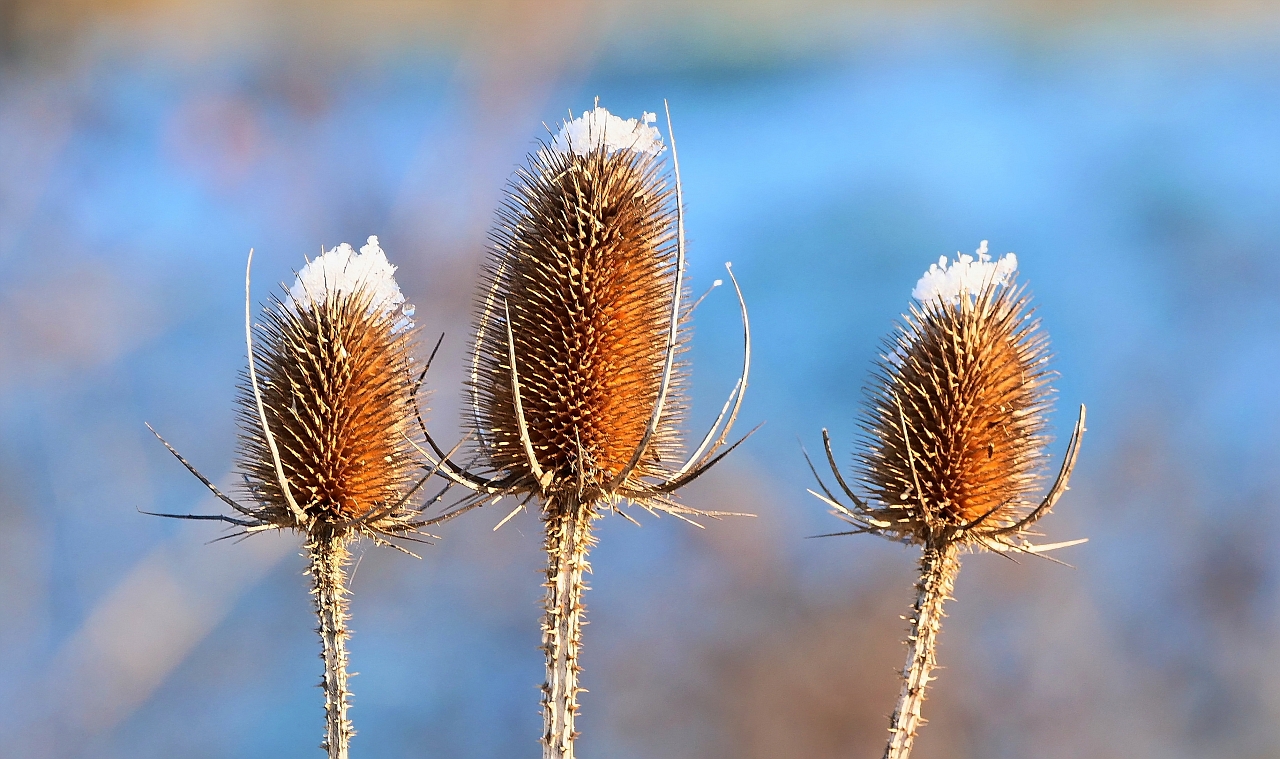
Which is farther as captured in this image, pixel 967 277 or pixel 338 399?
pixel 967 277

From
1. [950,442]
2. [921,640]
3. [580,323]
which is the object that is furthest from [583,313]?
[921,640]

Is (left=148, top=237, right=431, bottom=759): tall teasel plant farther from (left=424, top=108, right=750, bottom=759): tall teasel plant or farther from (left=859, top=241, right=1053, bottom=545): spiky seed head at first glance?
(left=859, top=241, right=1053, bottom=545): spiky seed head

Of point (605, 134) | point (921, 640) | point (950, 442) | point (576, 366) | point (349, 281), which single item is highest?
point (605, 134)

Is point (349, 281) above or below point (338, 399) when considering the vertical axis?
above

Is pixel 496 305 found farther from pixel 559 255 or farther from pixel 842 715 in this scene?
pixel 842 715

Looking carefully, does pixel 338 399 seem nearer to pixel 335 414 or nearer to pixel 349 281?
pixel 335 414

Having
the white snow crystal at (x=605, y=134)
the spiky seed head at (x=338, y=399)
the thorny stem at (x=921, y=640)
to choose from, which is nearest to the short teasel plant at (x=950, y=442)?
the thorny stem at (x=921, y=640)

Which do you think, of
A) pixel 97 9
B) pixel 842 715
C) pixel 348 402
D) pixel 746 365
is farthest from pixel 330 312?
pixel 97 9
